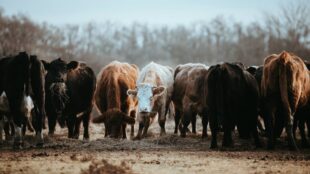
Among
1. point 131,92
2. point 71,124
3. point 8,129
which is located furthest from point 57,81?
point 8,129

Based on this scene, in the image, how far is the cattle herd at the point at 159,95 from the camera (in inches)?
480

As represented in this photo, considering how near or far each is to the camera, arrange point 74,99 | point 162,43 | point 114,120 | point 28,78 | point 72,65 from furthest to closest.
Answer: point 162,43 → point 74,99 → point 72,65 → point 114,120 → point 28,78

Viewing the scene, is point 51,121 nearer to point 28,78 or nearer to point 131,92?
point 131,92

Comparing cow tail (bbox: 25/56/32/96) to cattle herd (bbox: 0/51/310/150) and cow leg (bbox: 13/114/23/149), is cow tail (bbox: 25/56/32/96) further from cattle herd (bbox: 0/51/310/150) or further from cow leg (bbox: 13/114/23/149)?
cow leg (bbox: 13/114/23/149)

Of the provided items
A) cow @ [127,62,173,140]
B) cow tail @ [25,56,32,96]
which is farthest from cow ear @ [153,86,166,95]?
cow tail @ [25,56,32,96]

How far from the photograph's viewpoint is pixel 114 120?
47.6ft

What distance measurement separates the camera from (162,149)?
1255cm

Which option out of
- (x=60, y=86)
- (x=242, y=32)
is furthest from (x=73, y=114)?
(x=242, y=32)

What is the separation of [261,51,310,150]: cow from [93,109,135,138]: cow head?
3.78 meters

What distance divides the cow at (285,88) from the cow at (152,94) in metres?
3.49

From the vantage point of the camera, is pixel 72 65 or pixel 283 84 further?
pixel 72 65

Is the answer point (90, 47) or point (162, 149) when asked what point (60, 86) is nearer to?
point (162, 149)

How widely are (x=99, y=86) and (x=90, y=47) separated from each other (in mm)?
72997

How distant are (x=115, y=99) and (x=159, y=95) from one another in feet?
5.27
